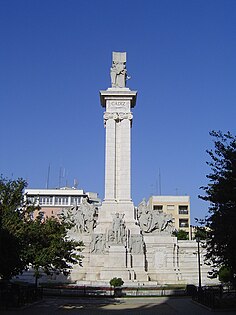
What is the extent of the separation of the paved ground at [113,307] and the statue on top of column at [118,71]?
29.0 meters

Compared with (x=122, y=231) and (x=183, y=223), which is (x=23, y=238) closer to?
(x=122, y=231)

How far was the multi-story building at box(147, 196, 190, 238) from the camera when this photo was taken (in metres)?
88.5

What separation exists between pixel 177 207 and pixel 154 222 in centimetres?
4483

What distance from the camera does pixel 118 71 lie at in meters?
50.4

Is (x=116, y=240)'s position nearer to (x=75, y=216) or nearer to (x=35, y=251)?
(x=75, y=216)

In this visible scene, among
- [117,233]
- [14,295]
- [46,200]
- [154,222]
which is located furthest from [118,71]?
[46,200]

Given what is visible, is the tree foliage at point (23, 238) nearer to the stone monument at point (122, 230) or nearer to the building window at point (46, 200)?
the stone monument at point (122, 230)

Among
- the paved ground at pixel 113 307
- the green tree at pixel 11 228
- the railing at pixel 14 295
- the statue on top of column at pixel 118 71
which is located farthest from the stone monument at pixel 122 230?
the green tree at pixel 11 228

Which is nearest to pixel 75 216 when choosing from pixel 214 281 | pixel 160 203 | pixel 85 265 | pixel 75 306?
pixel 85 265

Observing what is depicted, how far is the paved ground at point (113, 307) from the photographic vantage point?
20.1 meters

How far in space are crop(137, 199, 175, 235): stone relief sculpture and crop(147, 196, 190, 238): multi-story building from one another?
4338 centimetres

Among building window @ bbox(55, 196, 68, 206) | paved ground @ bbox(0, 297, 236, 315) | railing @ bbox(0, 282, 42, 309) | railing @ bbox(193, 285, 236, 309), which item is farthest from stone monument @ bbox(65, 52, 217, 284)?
building window @ bbox(55, 196, 68, 206)

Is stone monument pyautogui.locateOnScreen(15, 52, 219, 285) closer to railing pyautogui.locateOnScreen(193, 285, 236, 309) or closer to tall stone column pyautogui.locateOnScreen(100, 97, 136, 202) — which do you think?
tall stone column pyautogui.locateOnScreen(100, 97, 136, 202)

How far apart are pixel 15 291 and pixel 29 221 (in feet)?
12.1
